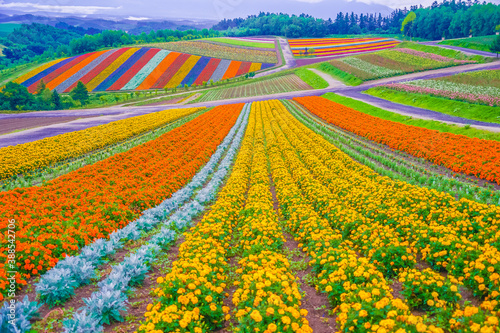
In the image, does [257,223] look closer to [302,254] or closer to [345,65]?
[302,254]

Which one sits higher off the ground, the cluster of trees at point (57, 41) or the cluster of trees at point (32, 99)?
the cluster of trees at point (57, 41)

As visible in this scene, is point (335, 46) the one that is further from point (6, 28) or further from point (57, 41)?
point (6, 28)

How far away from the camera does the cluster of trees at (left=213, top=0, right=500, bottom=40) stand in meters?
100

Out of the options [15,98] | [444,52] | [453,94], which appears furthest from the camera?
[444,52]

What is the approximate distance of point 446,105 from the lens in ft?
115

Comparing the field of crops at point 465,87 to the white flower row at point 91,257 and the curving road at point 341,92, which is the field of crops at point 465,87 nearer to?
the curving road at point 341,92

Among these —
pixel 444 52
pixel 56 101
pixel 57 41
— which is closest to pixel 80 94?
pixel 56 101

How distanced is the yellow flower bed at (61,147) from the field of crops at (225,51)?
77.6 meters

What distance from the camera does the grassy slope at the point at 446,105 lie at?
29.1 m

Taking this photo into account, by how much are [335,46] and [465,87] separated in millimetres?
91281

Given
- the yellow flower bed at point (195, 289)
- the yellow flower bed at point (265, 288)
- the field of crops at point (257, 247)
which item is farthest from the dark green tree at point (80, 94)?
the yellow flower bed at point (265, 288)

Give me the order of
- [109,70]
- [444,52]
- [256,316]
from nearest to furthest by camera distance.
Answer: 1. [256,316]
2. [444,52]
3. [109,70]

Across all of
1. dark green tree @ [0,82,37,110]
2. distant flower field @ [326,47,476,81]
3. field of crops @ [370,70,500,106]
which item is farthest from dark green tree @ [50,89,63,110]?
field of crops @ [370,70,500,106]

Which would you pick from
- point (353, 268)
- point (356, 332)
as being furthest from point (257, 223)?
point (356, 332)
